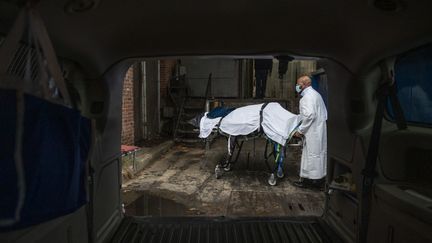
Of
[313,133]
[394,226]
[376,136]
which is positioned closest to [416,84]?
[376,136]

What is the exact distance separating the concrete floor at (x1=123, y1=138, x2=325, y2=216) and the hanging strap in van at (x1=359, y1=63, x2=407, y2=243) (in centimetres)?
215

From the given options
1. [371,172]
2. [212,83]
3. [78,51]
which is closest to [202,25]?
[78,51]

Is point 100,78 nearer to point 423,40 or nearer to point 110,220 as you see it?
point 110,220

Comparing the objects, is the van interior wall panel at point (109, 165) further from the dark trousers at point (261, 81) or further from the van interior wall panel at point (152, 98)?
the van interior wall panel at point (152, 98)

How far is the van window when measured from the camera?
85.2 inches

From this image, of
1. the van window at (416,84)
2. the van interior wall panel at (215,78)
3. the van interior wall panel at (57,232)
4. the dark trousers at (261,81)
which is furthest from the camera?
the van interior wall panel at (215,78)

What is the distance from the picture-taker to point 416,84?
229cm

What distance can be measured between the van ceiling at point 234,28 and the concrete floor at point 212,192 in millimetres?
2677

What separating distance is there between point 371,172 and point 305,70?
1181 cm

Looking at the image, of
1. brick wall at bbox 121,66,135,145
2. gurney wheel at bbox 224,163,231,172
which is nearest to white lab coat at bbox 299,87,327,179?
gurney wheel at bbox 224,163,231,172

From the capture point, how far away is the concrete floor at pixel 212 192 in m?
4.62

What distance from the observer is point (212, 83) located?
1200cm

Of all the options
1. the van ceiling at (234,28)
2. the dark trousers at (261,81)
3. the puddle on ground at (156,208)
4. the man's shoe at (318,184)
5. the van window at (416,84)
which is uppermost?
the dark trousers at (261,81)

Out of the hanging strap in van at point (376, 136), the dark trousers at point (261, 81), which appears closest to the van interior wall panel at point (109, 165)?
the hanging strap in van at point (376, 136)
